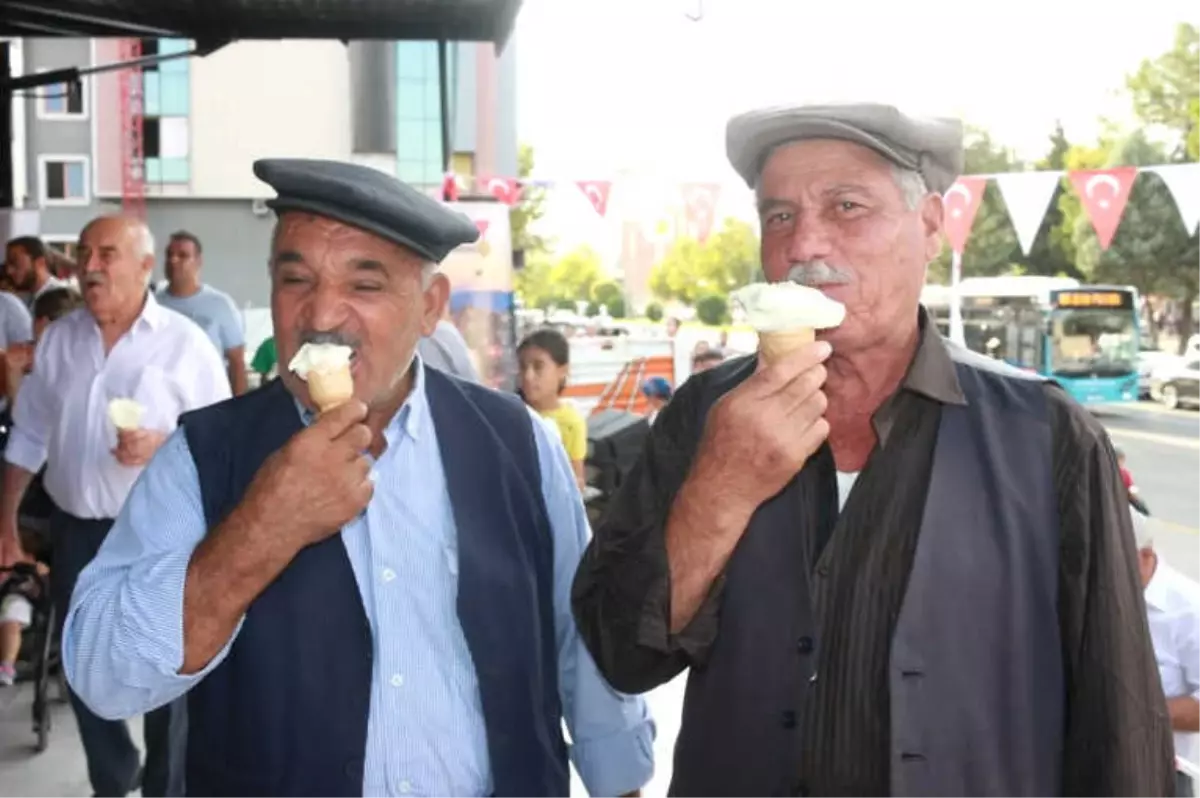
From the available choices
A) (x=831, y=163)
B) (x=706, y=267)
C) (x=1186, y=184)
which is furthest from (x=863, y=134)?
(x=706, y=267)

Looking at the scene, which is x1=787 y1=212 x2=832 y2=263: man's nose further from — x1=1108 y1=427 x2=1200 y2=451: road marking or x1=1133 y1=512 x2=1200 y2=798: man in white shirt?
x1=1108 y1=427 x2=1200 y2=451: road marking

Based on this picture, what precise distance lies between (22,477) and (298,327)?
3028 millimetres

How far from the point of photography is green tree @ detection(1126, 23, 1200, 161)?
3070cm

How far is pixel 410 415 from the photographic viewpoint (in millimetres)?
2092

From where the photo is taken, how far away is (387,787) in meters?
1.90

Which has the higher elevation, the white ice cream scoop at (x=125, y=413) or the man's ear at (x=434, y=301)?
the man's ear at (x=434, y=301)

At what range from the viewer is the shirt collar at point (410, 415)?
207 centimetres

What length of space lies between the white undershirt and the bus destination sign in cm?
2222

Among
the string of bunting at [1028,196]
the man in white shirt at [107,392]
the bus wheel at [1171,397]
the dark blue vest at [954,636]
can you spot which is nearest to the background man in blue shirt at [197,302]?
the man in white shirt at [107,392]

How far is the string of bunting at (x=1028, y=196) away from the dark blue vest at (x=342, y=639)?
9.66 m

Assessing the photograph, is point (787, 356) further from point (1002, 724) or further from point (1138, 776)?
point (1138, 776)


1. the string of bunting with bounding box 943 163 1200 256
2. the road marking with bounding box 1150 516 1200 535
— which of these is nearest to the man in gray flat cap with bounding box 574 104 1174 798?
the string of bunting with bounding box 943 163 1200 256

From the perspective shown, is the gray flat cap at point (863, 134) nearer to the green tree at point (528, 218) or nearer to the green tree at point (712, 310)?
the green tree at point (528, 218)

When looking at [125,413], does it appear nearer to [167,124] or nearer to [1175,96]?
[167,124]
